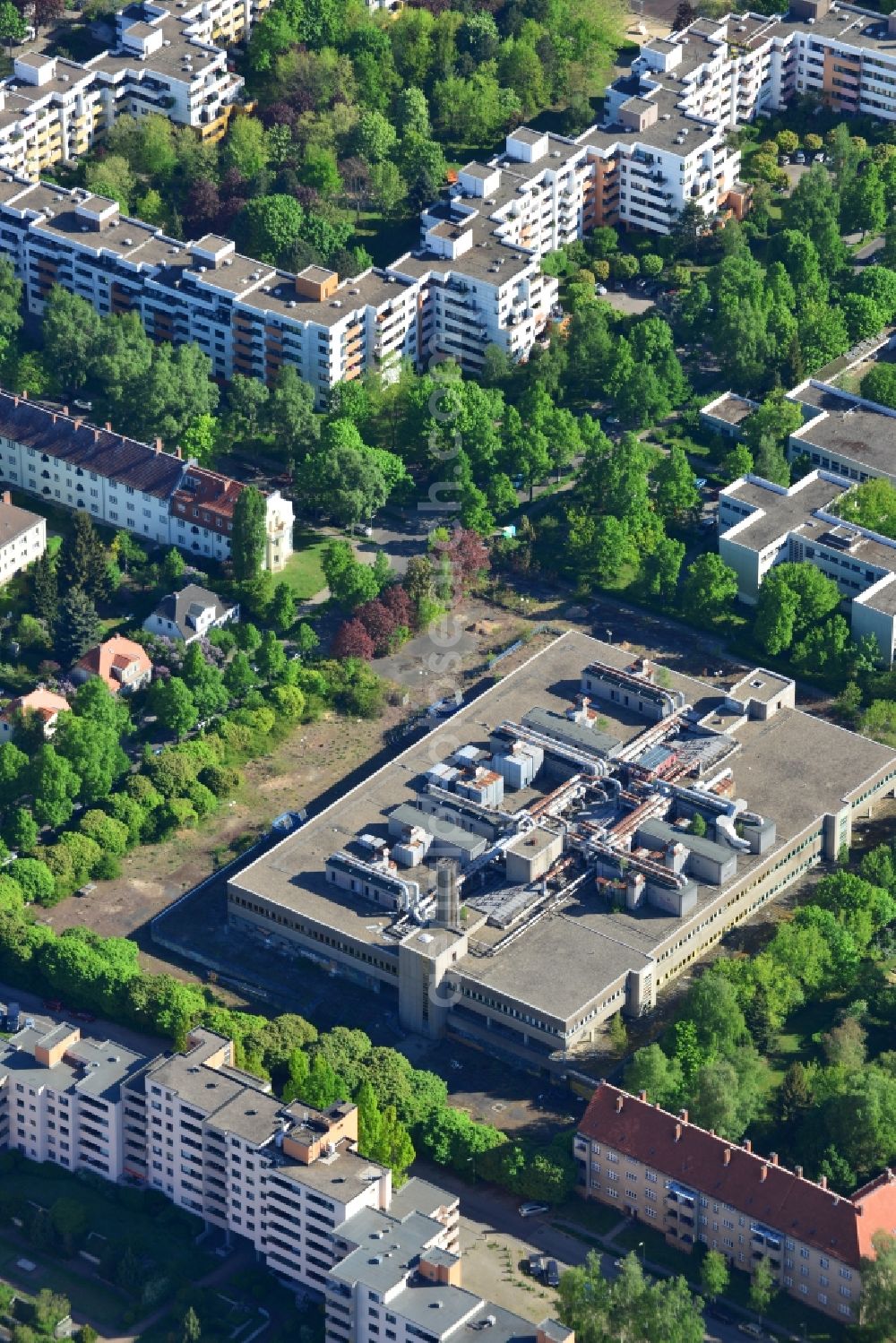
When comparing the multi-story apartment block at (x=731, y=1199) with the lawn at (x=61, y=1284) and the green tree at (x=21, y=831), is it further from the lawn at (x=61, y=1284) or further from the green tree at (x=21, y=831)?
the green tree at (x=21, y=831)

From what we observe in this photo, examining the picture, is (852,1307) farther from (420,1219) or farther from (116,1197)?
(116,1197)

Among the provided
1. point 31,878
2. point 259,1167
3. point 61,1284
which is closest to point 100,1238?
point 61,1284

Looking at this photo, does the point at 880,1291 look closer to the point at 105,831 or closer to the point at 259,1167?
the point at 259,1167

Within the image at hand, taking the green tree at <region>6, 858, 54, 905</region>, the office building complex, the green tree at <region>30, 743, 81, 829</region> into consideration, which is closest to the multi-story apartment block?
the office building complex

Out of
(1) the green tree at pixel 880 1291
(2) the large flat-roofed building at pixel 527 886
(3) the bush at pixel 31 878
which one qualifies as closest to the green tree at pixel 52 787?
(3) the bush at pixel 31 878

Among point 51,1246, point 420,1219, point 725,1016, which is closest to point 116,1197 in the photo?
point 51,1246

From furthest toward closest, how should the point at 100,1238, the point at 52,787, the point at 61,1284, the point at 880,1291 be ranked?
the point at 52,787 → the point at 100,1238 → the point at 61,1284 → the point at 880,1291

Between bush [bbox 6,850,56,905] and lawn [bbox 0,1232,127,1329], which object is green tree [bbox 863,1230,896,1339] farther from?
bush [bbox 6,850,56,905]
